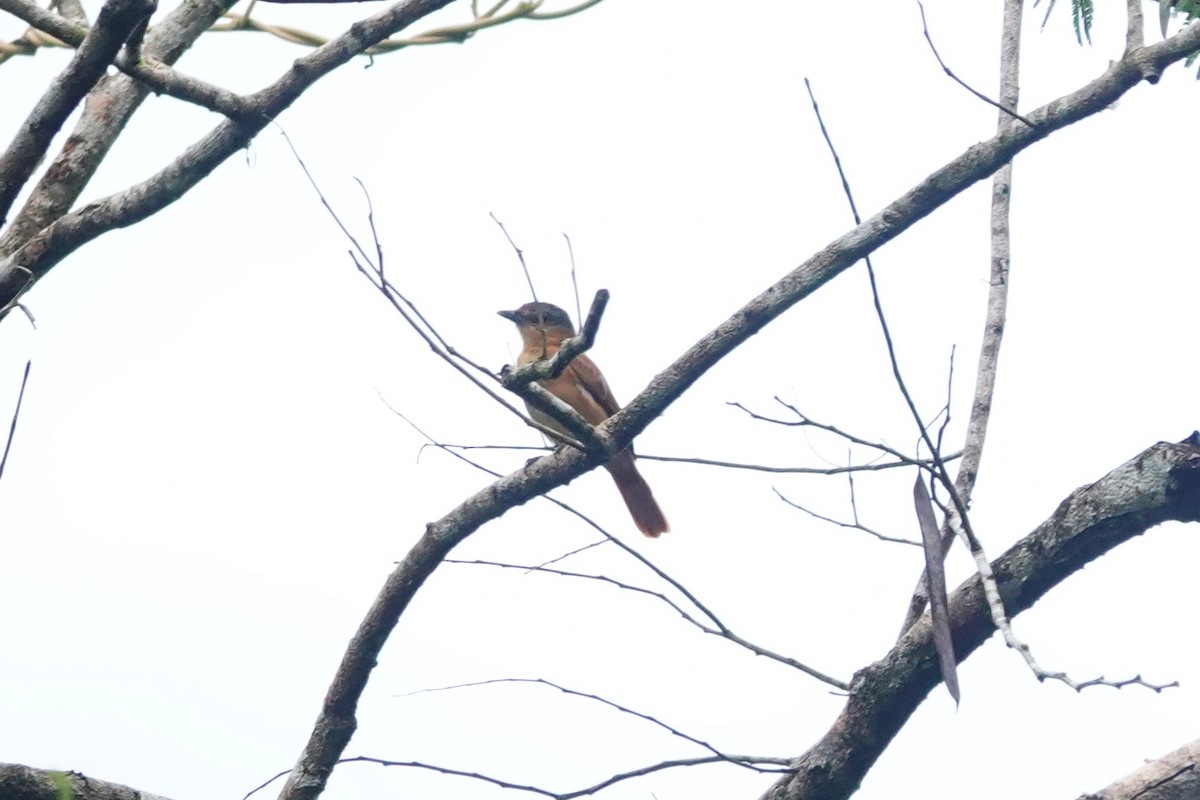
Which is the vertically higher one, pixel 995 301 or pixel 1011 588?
pixel 995 301

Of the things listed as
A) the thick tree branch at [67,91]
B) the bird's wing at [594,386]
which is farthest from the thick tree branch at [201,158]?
the bird's wing at [594,386]

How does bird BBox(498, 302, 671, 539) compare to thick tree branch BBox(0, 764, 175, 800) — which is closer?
thick tree branch BBox(0, 764, 175, 800)

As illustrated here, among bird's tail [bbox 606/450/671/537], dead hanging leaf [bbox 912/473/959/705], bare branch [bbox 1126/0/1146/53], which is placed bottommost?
dead hanging leaf [bbox 912/473/959/705]

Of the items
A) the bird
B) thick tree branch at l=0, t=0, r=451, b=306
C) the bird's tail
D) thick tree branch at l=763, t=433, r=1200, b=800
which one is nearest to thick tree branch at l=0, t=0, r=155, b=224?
thick tree branch at l=0, t=0, r=451, b=306

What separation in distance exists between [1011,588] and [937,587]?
0.14 m

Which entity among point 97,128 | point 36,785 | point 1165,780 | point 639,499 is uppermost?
point 639,499

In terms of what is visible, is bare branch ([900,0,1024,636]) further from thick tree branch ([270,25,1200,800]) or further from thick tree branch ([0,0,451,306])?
thick tree branch ([0,0,451,306])

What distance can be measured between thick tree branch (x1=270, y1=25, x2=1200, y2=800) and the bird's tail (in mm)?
3704

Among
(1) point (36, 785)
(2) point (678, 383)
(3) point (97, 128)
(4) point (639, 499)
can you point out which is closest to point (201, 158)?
(3) point (97, 128)

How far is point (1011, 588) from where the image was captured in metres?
2.48

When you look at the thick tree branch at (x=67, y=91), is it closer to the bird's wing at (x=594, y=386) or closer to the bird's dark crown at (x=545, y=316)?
the bird's wing at (x=594, y=386)

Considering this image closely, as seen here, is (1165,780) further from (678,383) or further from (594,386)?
(594,386)

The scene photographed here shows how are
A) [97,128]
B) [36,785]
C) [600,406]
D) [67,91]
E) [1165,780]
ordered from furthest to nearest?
[600,406] → [97,128] → [67,91] → [36,785] → [1165,780]

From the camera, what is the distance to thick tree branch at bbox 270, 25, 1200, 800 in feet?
9.60
